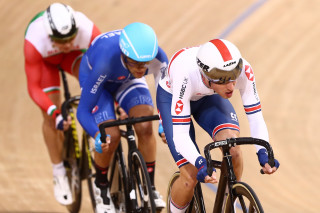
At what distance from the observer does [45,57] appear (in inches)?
218

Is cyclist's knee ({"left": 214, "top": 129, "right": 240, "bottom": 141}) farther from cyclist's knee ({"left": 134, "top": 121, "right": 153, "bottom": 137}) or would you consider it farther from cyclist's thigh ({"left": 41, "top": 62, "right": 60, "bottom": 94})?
cyclist's thigh ({"left": 41, "top": 62, "right": 60, "bottom": 94})

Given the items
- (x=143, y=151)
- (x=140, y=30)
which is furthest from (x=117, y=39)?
(x=143, y=151)

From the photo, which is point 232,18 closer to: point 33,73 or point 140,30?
point 33,73

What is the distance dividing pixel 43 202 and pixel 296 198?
2.22 metres

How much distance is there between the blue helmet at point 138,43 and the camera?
4293 mm

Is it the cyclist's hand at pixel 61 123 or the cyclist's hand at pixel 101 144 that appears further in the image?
the cyclist's hand at pixel 61 123

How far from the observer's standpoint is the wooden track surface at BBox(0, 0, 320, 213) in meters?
5.93

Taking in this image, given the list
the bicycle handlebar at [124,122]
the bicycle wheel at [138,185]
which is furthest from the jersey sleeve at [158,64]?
the bicycle wheel at [138,185]

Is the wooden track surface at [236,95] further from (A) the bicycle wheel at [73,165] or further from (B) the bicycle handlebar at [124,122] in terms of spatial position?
(B) the bicycle handlebar at [124,122]

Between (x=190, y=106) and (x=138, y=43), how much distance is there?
0.58 m

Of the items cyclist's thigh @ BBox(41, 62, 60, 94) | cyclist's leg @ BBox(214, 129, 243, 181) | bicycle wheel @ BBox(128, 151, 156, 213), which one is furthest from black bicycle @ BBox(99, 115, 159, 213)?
cyclist's thigh @ BBox(41, 62, 60, 94)

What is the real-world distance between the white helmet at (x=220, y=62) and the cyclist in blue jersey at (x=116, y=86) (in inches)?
32.5

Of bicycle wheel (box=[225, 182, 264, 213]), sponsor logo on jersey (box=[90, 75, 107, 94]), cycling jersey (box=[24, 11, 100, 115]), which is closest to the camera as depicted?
bicycle wheel (box=[225, 182, 264, 213])

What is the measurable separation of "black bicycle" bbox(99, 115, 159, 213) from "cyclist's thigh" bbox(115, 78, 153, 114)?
22cm
